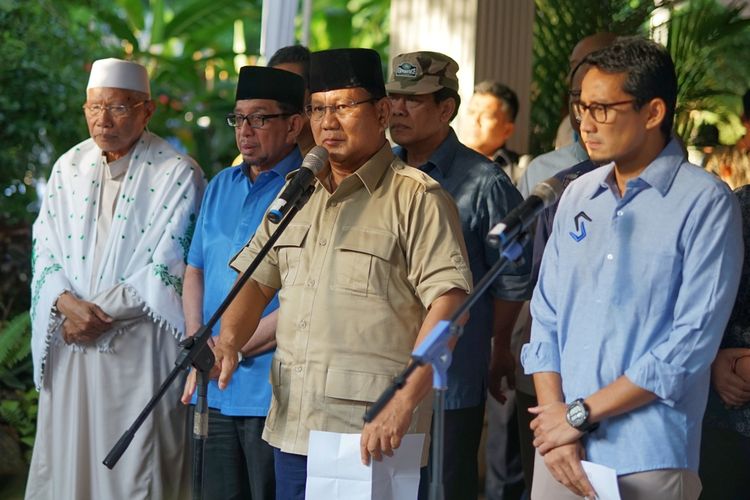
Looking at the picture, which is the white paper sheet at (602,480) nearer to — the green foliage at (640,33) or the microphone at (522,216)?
the microphone at (522,216)

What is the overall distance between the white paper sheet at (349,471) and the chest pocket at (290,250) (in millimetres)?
494

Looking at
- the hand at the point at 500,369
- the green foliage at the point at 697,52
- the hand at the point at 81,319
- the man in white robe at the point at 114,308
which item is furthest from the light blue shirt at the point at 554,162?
the green foliage at the point at 697,52

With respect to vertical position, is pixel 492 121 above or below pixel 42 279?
above

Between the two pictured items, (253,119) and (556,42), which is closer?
(253,119)

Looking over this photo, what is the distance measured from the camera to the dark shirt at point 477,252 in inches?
162

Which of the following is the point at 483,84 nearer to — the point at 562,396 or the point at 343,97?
the point at 343,97

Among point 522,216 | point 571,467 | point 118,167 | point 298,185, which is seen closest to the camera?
point 522,216

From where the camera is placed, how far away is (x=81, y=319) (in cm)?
457

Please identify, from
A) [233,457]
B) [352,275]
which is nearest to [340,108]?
[352,275]

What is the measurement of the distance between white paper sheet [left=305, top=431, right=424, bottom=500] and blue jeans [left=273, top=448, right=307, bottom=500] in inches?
7.7

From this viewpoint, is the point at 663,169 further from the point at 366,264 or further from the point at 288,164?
the point at 288,164

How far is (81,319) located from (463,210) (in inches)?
59.8

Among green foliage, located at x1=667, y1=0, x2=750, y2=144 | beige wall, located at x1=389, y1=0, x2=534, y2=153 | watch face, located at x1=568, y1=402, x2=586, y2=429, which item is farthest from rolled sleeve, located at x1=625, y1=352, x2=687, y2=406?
green foliage, located at x1=667, y1=0, x2=750, y2=144

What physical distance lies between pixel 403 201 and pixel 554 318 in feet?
1.70
